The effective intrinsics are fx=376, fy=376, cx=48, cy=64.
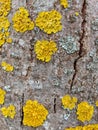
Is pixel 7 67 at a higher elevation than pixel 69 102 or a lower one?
higher

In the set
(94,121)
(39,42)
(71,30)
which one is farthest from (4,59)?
(94,121)

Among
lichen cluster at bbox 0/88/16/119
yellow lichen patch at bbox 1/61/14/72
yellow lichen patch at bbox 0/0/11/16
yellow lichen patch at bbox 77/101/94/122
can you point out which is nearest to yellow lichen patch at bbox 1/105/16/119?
lichen cluster at bbox 0/88/16/119

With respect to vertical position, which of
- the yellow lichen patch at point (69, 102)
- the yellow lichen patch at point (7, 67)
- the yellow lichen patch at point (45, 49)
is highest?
the yellow lichen patch at point (45, 49)

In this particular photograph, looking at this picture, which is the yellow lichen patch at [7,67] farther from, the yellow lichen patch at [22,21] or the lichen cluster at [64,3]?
the lichen cluster at [64,3]

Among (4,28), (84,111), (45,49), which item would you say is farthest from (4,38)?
(84,111)

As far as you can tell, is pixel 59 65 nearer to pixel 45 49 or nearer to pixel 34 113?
pixel 45 49

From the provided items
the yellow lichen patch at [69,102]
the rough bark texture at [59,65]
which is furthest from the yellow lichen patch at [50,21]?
the yellow lichen patch at [69,102]
